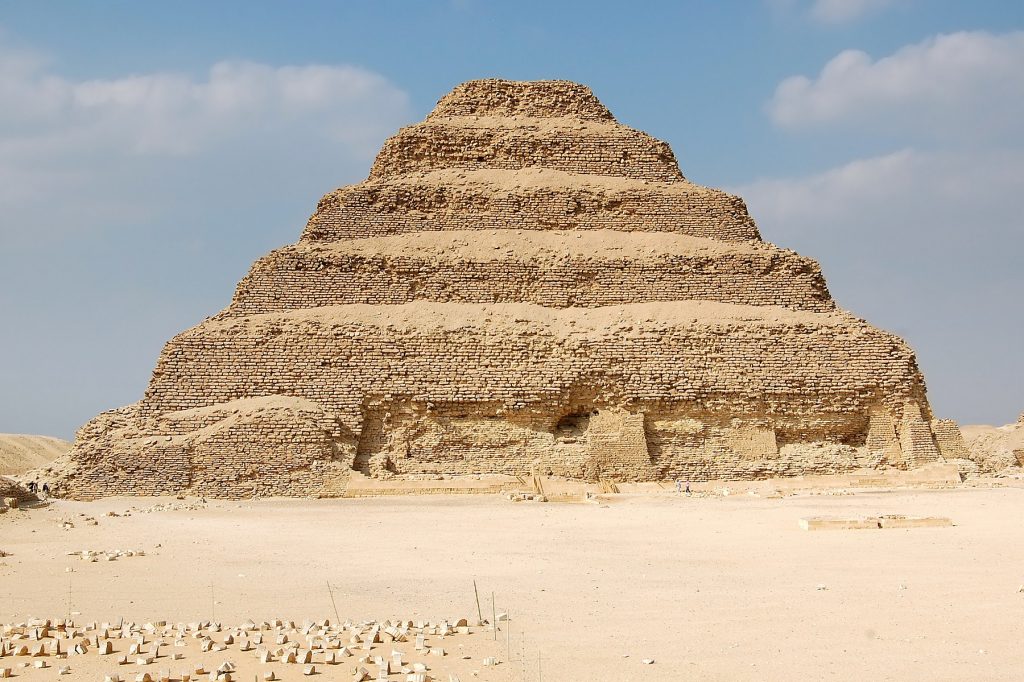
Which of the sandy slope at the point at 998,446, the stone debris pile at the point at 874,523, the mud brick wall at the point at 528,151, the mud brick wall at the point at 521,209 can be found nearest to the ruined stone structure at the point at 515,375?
the mud brick wall at the point at 521,209

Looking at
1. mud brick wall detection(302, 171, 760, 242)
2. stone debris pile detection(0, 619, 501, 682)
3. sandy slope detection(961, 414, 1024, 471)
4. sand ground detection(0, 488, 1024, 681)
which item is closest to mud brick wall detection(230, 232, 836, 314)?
mud brick wall detection(302, 171, 760, 242)

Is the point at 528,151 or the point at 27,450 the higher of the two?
the point at 528,151

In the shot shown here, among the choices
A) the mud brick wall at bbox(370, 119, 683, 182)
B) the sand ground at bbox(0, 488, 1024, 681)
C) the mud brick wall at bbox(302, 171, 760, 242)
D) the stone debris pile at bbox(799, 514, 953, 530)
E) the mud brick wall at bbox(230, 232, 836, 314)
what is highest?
the mud brick wall at bbox(370, 119, 683, 182)

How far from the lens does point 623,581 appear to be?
28.7 feet

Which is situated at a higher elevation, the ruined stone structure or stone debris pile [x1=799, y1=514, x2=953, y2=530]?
the ruined stone structure

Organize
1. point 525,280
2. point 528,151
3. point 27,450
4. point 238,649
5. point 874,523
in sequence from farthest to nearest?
point 27,450
point 528,151
point 525,280
point 874,523
point 238,649

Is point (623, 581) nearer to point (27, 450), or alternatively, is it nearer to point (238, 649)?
point (238, 649)

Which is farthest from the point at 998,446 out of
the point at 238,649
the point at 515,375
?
the point at 238,649

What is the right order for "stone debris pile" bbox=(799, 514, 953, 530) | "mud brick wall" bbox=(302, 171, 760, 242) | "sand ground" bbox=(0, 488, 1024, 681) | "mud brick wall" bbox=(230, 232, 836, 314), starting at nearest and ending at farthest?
"sand ground" bbox=(0, 488, 1024, 681) → "stone debris pile" bbox=(799, 514, 953, 530) → "mud brick wall" bbox=(230, 232, 836, 314) → "mud brick wall" bbox=(302, 171, 760, 242)

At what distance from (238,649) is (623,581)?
3.74m

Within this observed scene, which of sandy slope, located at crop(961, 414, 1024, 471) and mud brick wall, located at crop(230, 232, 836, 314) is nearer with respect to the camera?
mud brick wall, located at crop(230, 232, 836, 314)

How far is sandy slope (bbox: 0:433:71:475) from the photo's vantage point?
168ft

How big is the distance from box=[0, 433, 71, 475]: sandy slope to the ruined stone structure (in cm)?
2796

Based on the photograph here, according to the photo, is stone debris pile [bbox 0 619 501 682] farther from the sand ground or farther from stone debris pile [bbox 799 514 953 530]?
stone debris pile [bbox 799 514 953 530]
